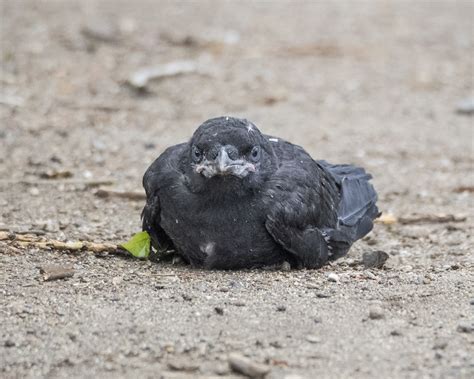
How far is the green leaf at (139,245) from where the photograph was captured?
6031 mm

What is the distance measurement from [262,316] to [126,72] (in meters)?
6.89

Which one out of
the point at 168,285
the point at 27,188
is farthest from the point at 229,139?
the point at 27,188

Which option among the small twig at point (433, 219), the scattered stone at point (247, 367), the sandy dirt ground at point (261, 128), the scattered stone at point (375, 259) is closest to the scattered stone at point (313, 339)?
the sandy dirt ground at point (261, 128)

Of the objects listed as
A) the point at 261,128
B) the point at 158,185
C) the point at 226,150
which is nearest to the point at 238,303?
the point at 226,150

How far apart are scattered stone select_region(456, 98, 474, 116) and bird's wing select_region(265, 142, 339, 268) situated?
4.80m

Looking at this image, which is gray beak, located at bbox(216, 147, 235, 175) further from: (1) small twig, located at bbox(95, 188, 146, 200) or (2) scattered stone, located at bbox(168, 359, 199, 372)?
Answer: (1) small twig, located at bbox(95, 188, 146, 200)

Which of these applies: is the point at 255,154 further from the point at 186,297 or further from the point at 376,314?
the point at 376,314

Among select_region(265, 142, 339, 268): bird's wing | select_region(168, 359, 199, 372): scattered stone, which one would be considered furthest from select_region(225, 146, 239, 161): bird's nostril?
select_region(168, 359, 199, 372): scattered stone

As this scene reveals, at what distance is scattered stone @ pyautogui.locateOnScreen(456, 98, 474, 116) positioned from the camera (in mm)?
10734

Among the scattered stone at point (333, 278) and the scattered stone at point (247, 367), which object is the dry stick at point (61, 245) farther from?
the scattered stone at point (247, 367)

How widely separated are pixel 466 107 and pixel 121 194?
4.66m

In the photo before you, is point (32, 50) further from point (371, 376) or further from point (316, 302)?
point (371, 376)

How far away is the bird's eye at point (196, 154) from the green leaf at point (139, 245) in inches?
27.9

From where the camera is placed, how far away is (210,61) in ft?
39.0
